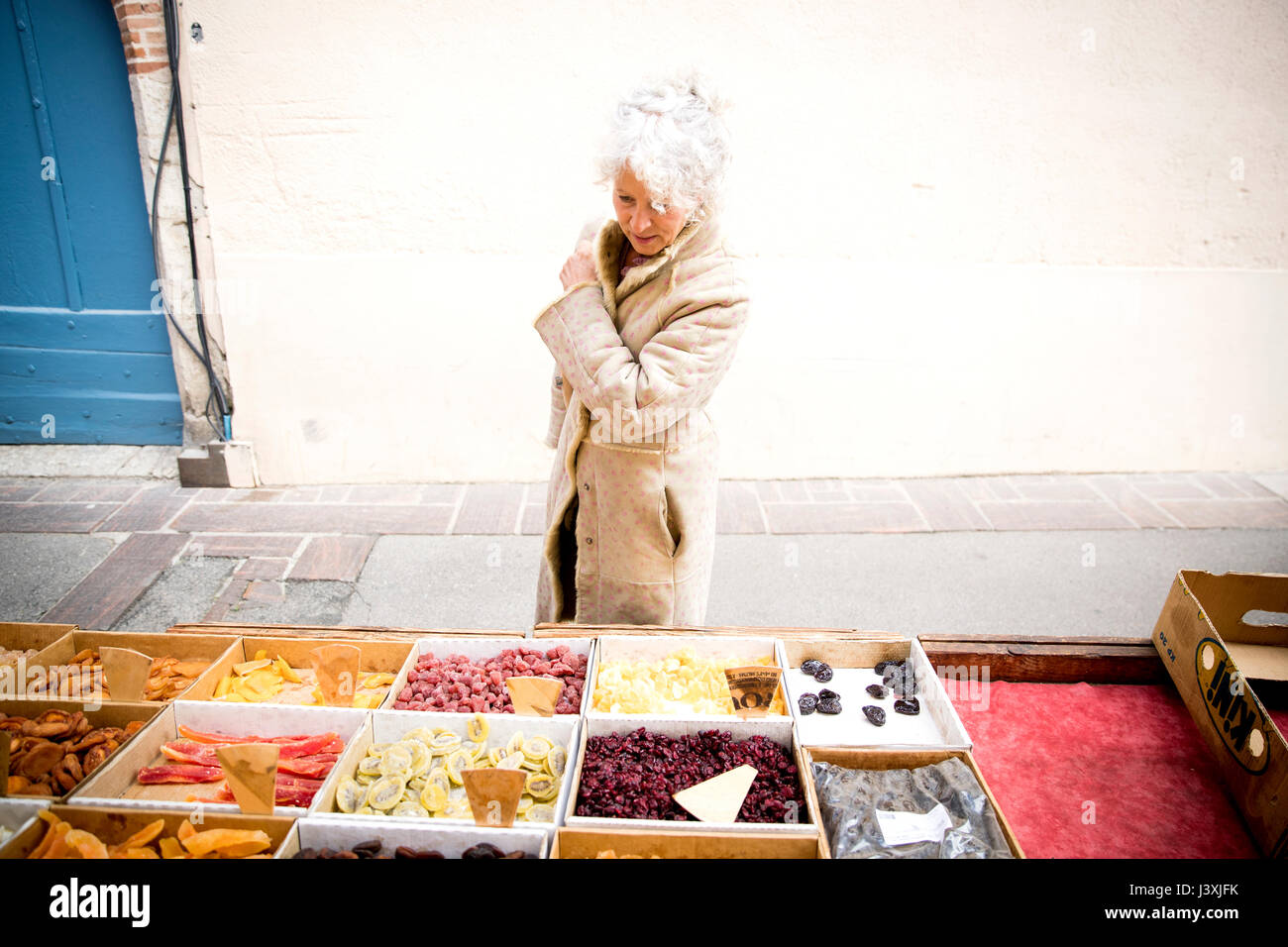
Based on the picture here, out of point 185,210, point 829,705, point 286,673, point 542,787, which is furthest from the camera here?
point 185,210

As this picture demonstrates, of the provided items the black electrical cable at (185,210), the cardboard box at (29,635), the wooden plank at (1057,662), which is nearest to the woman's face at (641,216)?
the wooden plank at (1057,662)

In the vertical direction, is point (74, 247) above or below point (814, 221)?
below

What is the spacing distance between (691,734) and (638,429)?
701 millimetres

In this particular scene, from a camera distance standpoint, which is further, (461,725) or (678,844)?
(461,725)

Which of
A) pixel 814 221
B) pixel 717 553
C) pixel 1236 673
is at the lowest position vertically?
pixel 717 553

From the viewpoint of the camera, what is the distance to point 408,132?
430 centimetres

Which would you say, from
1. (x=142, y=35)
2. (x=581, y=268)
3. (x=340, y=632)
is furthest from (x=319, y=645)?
(x=142, y=35)

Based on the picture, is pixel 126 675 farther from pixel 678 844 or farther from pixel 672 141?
pixel 672 141

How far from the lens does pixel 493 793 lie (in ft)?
4.39

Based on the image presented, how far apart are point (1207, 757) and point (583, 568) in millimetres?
1524

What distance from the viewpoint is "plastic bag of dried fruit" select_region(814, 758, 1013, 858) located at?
139cm

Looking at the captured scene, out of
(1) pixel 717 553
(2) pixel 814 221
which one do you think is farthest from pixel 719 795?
(2) pixel 814 221

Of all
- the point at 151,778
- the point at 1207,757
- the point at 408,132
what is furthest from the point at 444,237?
the point at 1207,757

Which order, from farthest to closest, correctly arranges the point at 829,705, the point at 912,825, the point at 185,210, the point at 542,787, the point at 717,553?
the point at 185,210, the point at 717,553, the point at 829,705, the point at 542,787, the point at 912,825
